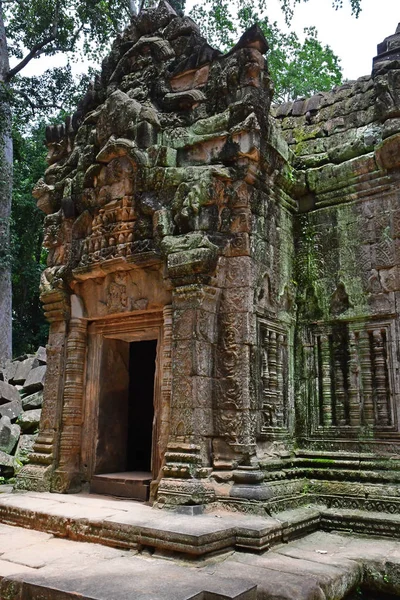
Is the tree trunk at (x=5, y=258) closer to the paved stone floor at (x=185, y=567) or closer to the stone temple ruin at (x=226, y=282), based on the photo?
the stone temple ruin at (x=226, y=282)

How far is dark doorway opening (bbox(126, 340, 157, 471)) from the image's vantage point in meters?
8.73

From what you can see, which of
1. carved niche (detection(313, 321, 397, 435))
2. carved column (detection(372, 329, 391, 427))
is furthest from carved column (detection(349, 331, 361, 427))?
carved column (detection(372, 329, 391, 427))

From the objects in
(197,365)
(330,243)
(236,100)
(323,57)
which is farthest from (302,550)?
(323,57)

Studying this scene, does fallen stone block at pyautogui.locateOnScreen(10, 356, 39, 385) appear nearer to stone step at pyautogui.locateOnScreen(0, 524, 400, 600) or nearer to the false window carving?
stone step at pyautogui.locateOnScreen(0, 524, 400, 600)

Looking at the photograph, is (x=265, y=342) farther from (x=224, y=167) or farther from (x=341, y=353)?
(x=224, y=167)

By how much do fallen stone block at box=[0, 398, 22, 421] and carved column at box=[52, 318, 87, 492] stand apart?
4.15m

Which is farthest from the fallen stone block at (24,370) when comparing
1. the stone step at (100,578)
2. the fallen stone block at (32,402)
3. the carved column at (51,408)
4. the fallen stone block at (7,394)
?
the stone step at (100,578)

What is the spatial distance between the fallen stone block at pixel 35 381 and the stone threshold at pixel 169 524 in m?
5.16

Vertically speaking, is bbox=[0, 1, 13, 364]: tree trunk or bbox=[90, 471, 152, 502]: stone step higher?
bbox=[0, 1, 13, 364]: tree trunk

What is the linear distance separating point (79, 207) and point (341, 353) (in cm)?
407

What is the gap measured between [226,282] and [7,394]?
7.12 meters

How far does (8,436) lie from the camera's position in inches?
392

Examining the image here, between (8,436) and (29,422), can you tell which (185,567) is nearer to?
(8,436)

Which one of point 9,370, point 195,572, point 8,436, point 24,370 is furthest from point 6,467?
point 195,572
